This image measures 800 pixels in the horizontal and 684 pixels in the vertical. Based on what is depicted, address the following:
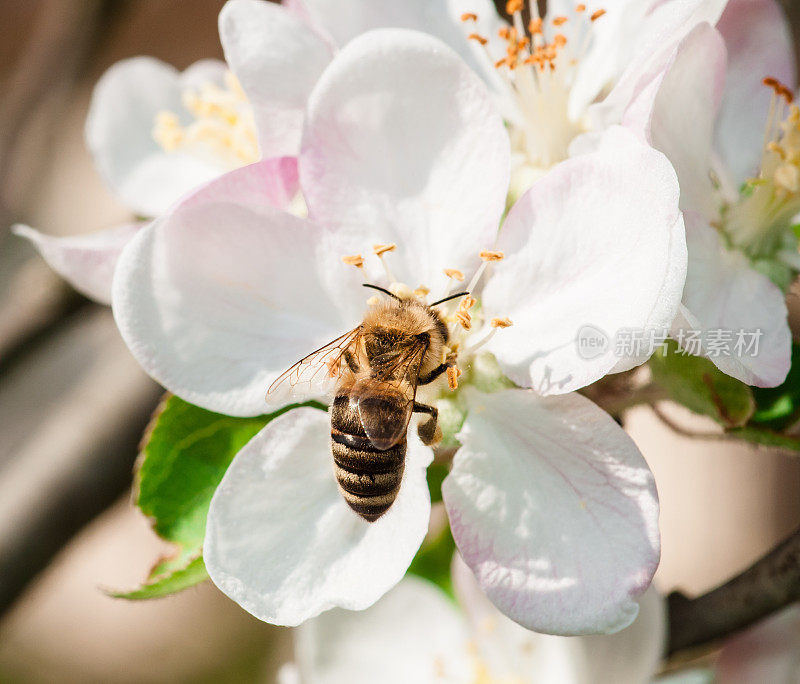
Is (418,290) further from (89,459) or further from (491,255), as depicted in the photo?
(89,459)

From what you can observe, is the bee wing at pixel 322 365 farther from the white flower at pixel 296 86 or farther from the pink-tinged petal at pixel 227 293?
the white flower at pixel 296 86

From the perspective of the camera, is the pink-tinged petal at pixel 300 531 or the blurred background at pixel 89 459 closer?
the pink-tinged petal at pixel 300 531

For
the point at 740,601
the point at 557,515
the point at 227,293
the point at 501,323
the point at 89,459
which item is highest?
the point at 227,293

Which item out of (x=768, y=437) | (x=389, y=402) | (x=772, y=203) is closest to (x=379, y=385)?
(x=389, y=402)

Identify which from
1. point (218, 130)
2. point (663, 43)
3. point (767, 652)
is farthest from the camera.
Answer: point (218, 130)

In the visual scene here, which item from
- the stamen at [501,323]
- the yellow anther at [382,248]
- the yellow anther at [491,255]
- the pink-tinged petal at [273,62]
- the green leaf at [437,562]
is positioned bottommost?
the green leaf at [437,562]

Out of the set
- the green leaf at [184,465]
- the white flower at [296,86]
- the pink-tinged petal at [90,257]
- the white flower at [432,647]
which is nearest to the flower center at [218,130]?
the white flower at [296,86]
